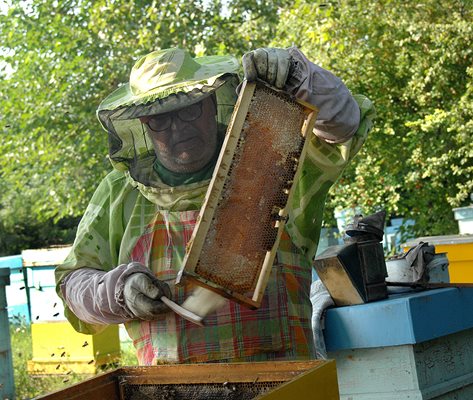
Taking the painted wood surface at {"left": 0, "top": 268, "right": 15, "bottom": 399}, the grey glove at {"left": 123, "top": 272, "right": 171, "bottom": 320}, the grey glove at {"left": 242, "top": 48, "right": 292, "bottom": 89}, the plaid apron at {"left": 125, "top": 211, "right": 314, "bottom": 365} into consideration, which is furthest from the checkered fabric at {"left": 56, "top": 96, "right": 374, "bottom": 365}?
the painted wood surface at {"left": 0, "top": 268, "right": 15, "bottom": 399}

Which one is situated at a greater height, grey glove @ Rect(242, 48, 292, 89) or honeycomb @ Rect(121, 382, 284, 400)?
grey glove @ Rect(242, 48, 292, 89)

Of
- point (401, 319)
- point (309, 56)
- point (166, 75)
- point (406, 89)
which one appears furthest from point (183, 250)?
point (406, 89)

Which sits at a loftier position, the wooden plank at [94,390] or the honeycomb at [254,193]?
the honeycomb at [254,193]

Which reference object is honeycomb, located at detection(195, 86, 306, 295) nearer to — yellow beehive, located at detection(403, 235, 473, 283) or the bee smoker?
the bee smoker

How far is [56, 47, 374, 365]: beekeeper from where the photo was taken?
2.32m

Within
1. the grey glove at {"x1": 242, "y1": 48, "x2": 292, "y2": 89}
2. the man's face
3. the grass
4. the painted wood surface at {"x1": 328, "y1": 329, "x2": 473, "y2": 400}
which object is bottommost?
the grass

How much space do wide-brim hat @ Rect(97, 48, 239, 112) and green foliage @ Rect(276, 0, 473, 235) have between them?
17.7ft

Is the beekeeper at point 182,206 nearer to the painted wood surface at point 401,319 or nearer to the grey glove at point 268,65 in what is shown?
the grey glove at point 268,65

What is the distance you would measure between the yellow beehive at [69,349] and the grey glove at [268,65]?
539 centimetres

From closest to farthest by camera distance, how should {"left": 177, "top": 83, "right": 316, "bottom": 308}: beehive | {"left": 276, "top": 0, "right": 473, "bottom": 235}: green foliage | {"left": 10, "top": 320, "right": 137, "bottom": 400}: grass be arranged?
{"left": 177, "top": 83, "right": 316, "bottom": 308}: beehive, {"left": 10, "top": 320, "right": 137, "bottom": 400}: grass, {"left": 276, "top": 0, "right": 473, "bottom": 235}: green foliage

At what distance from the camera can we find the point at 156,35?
11023 mm

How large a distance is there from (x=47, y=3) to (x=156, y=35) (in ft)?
6.96

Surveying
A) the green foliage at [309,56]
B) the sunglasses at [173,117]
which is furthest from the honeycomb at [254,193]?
the green foliage at [309,56]

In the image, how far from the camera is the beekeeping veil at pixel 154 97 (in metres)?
2.46
